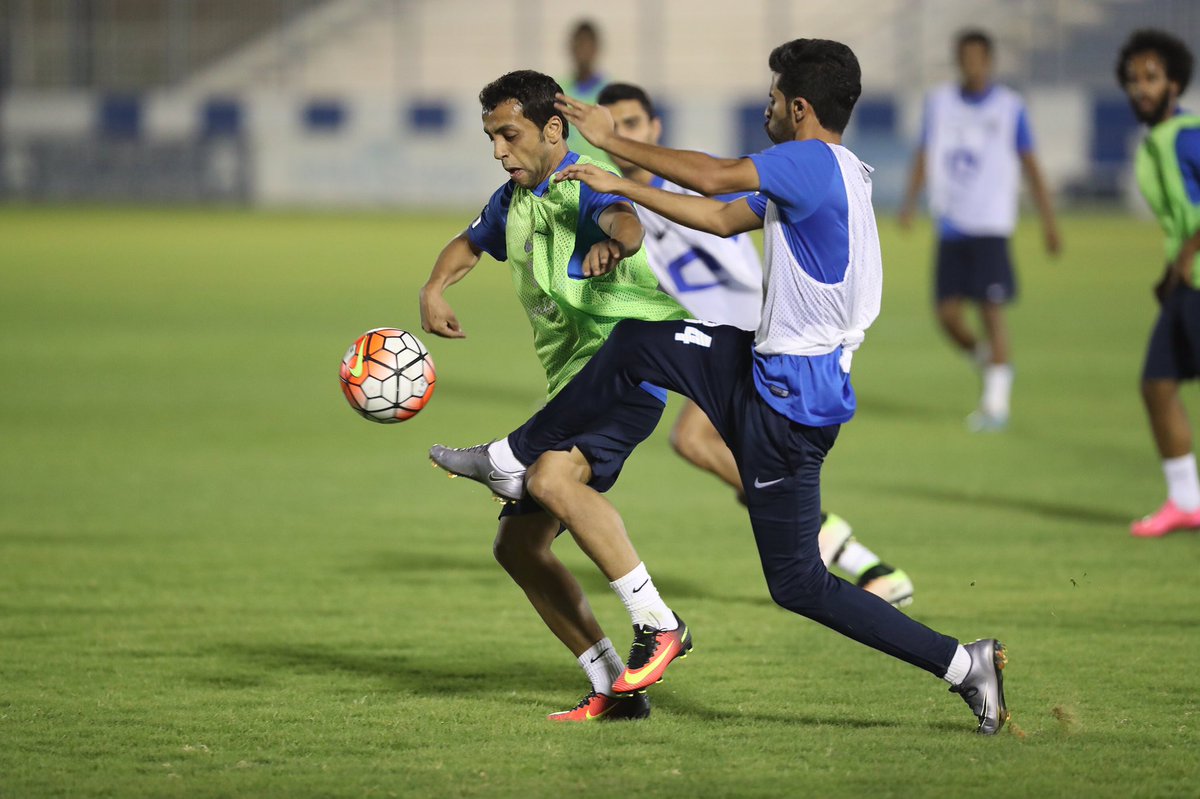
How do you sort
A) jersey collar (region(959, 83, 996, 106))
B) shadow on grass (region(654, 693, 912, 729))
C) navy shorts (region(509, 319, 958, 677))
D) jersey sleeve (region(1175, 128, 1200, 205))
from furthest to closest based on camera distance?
jersey collar (region(959, 83, 996, 106))
jersey sleeve (region(1175, 128, 1200, 205))
shadow on grass (region(654, 693, 912, 729))
navy shorts (region(509, 319, 958, 677))

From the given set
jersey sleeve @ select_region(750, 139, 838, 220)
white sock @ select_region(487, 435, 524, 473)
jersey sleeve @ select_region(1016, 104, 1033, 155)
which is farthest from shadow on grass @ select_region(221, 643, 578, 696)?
jersey sleeve @ select_region(1016, 104, 1033, 155)

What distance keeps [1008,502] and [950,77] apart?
1319 inches

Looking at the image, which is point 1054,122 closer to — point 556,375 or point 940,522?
point 940,522

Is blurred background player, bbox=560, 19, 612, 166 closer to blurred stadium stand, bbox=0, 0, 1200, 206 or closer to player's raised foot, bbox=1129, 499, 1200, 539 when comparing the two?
player's raised foot, bbox=1129, 499, 1200, 539

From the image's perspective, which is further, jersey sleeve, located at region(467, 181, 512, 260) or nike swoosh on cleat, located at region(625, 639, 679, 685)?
jersey sleeve, located at region(467, 181, 512, 260)

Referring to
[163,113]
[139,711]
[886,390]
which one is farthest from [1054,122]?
[139,711]

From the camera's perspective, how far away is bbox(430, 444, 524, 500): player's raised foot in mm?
5246

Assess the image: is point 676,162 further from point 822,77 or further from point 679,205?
point 822,77

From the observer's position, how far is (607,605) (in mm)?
7293

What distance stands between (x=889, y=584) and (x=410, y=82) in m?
40.6

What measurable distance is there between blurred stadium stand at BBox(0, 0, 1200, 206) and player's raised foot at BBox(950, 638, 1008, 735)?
35442 mm

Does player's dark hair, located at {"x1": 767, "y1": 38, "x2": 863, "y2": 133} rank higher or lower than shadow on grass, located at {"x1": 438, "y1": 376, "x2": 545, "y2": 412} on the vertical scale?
higher

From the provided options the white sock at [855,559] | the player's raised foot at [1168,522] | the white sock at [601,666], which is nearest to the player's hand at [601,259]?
the white sock at [601,666]

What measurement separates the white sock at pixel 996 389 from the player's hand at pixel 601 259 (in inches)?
330
